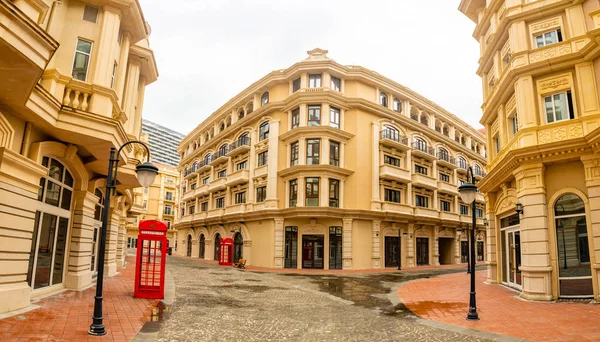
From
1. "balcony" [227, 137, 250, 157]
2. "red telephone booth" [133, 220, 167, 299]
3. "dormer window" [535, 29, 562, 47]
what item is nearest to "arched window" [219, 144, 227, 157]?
"balcony" [227, 137, 250, 157]

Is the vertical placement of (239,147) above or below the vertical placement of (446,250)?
above

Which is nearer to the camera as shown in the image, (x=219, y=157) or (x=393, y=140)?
(x=393, y=140)

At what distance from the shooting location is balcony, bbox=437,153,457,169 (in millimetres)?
35000

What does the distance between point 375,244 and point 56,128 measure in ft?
75.8

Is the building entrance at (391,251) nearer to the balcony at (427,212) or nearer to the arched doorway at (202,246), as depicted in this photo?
the balcony at (427,212)

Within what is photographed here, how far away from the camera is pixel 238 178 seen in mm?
32438

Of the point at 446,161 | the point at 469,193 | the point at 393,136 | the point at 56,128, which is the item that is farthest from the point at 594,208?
the point at 446,161

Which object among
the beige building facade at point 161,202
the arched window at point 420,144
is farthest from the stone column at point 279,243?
the beige building facade at point 161,202

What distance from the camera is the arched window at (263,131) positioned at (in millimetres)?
30906

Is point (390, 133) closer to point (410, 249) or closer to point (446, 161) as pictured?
point (446, 161)

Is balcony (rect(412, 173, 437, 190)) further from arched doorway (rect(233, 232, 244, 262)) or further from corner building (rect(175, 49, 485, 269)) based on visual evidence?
arched doorway (rect(233, 232, 244, 262))

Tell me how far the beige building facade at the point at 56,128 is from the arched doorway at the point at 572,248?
45.8ft

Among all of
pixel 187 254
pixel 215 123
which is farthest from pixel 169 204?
pixel 215 123

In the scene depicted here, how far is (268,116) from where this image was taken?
3055 cm
